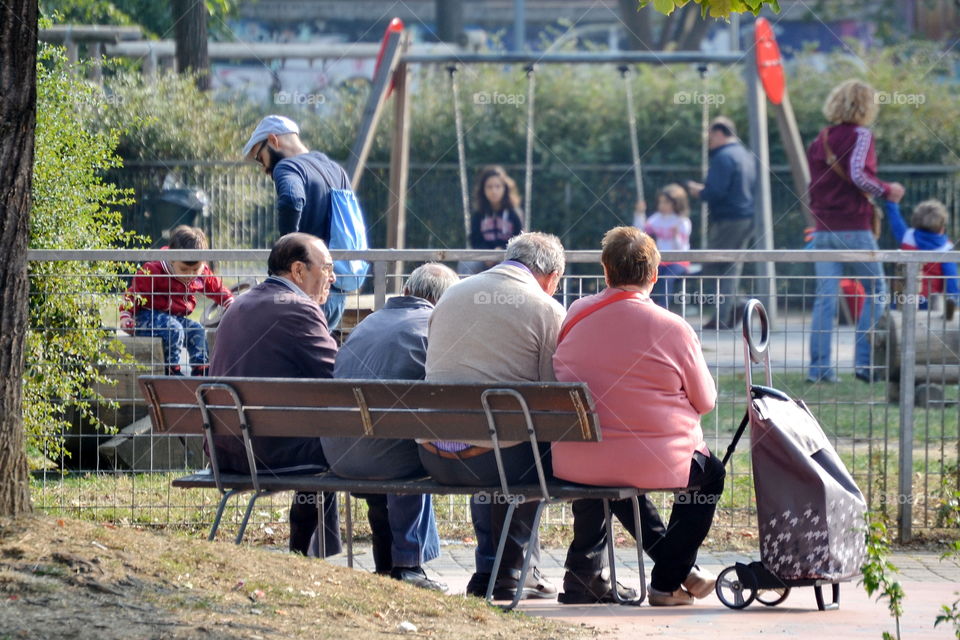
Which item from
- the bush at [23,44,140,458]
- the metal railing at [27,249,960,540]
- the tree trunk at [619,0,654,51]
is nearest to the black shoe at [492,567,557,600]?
the metal railing at [27,249,960,540]

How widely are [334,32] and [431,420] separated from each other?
149ft

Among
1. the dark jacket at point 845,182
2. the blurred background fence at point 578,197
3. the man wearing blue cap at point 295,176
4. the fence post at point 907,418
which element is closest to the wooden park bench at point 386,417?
the man wearing blue cap at point 295,176

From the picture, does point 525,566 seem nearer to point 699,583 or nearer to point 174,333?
point 699,583

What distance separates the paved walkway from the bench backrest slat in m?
0.70

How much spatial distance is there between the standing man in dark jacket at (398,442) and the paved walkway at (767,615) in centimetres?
30

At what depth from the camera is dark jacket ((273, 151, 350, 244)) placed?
7.84m

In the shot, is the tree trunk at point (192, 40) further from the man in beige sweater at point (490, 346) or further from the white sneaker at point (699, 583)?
the white sneaker at point (699, 583)

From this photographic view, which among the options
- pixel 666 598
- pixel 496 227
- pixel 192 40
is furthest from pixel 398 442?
pixel 192 40

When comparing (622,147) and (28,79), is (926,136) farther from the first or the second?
(28,79)

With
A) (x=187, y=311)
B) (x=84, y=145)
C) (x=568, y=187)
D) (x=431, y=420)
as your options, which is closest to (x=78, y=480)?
(x=187, y=311)

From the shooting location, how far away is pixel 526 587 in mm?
6023

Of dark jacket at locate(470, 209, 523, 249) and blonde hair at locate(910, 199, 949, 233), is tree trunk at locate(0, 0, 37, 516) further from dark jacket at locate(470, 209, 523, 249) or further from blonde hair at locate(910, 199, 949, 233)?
dark jacket at locate(470, 209, 523, 249)

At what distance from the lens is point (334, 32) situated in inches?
1957

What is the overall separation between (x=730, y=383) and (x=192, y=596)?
3.62m
